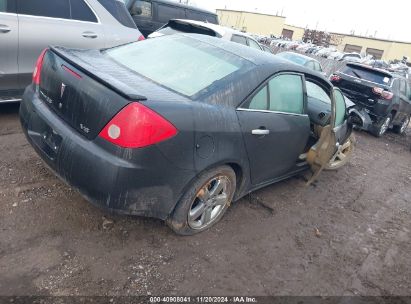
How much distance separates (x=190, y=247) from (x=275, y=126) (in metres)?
1.39

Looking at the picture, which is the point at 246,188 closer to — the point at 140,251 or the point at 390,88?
the point at 140,251

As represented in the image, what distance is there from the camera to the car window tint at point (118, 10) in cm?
534

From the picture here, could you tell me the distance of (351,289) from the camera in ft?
10.1

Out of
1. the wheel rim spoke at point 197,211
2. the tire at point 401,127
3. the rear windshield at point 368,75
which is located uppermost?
the rear windshield at point 368,75

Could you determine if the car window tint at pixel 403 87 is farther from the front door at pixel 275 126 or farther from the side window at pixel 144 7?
the front door at pixel 275 126

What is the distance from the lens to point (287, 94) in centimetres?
366

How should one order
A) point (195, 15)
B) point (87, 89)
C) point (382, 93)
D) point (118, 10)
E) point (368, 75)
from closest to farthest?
1. point (87, 89)
2. point (118, 10)
3. point (382, 93)
4. point (368, 75)
5. point (195, 15)

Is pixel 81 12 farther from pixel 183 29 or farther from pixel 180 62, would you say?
pixel 183 29

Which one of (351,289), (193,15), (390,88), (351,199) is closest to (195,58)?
(351,289)

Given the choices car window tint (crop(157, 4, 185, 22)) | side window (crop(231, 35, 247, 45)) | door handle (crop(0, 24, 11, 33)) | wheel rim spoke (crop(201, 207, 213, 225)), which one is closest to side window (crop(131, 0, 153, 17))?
car window tint (crop(157, 4, 185, 22))

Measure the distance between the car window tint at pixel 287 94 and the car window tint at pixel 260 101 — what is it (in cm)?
9

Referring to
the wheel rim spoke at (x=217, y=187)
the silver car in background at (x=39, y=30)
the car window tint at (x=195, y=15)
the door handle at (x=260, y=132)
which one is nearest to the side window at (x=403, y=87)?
the car window tint at (x=195, y=15)

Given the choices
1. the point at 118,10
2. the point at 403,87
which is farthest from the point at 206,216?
the point at 403,87

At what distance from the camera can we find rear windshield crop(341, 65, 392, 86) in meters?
9.28
